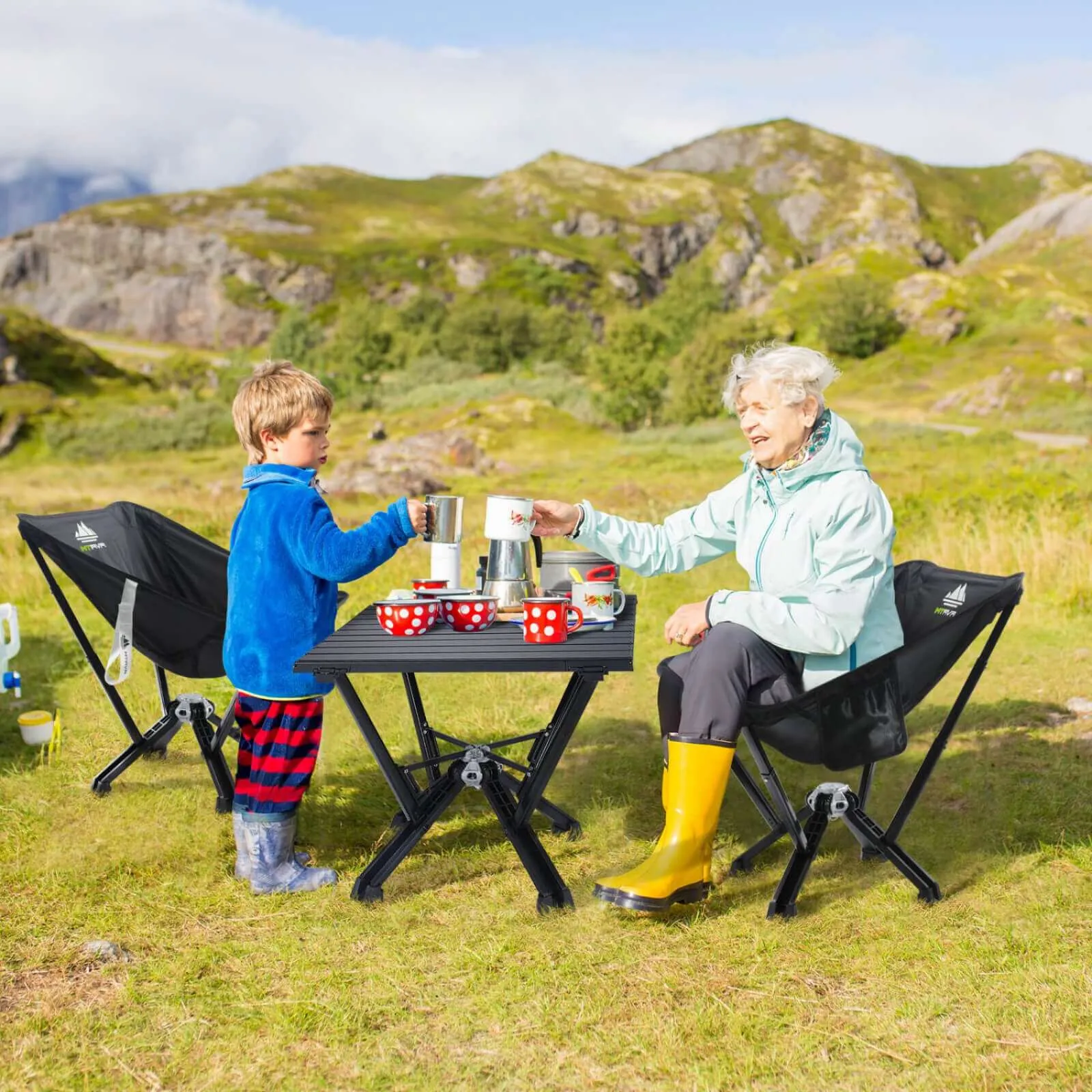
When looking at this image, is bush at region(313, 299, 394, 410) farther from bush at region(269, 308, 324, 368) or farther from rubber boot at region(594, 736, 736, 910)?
rubber boot at region(594, 736, 736, 910)

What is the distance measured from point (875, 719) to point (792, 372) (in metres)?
1.07

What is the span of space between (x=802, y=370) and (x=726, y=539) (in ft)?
2.58

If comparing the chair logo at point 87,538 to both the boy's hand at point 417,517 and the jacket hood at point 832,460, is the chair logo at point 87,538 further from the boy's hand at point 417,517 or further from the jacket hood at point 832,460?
the jacket hood at point 832,460

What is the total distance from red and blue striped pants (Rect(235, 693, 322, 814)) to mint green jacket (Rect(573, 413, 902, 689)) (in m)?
1.38

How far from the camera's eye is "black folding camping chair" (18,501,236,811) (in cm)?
403

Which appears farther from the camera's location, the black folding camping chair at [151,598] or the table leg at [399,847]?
the black folding camping chair at [151,598]

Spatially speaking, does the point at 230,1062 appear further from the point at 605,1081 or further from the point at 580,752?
the point at 580,752

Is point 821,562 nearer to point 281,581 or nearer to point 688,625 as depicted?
point 688,625

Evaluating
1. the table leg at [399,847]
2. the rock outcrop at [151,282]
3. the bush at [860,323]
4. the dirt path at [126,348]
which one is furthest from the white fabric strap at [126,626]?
the rock outcrop at [151,282]

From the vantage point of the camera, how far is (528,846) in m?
3.35

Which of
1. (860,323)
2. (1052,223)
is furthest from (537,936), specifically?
(1052,223)

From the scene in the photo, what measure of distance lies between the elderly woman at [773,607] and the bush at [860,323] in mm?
Result: 48146

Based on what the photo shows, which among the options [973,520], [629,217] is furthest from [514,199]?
[973,520]

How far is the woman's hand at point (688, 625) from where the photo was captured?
3311mm
